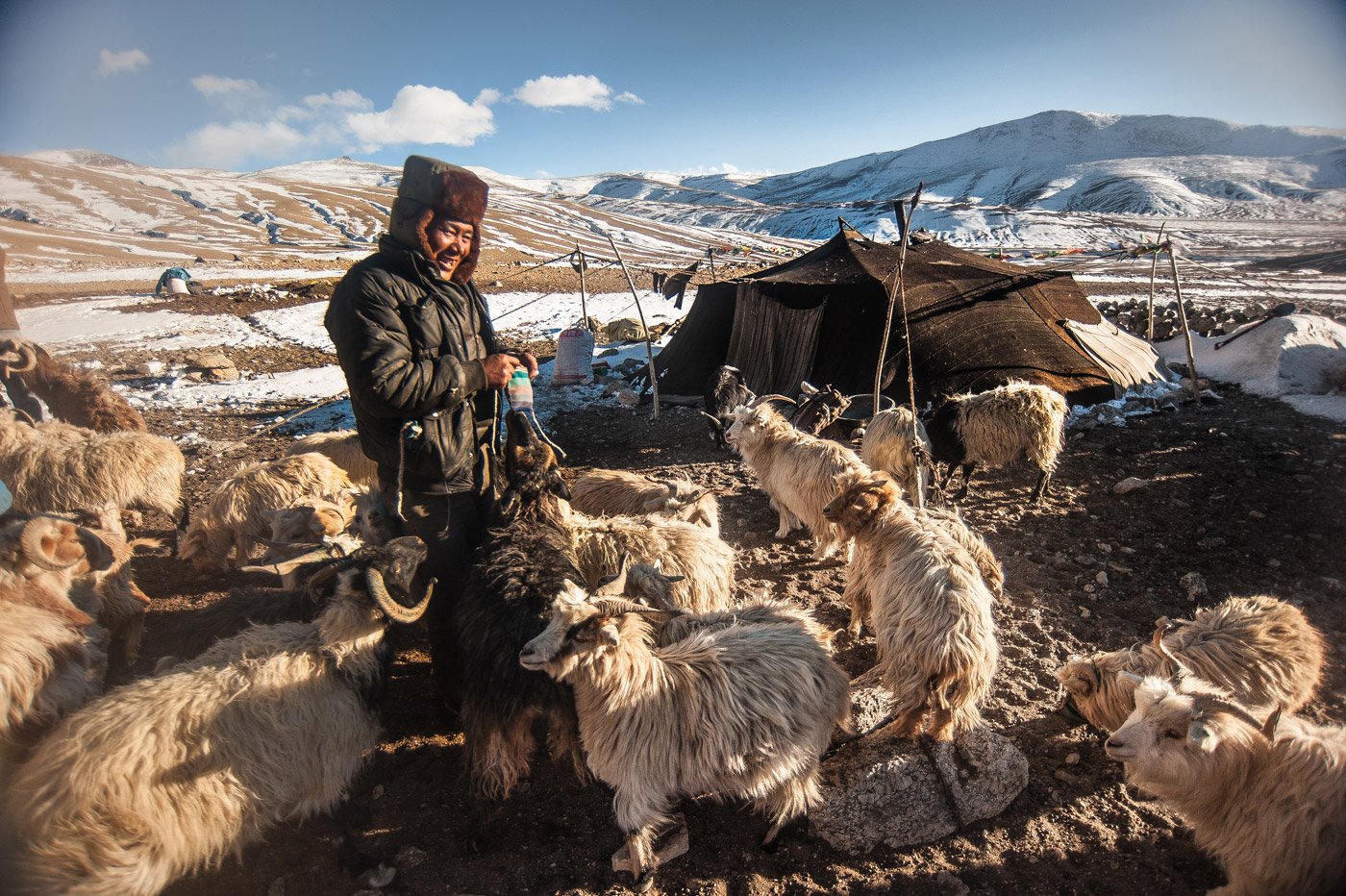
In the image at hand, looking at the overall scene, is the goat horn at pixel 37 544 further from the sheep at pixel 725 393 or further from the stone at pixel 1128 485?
the stone at pixel 1128 485

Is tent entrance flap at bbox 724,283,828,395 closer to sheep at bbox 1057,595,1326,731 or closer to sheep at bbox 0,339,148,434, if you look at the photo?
sheep at bbox 1057,595,1326,731

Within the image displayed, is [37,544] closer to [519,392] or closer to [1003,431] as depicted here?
[519,392]

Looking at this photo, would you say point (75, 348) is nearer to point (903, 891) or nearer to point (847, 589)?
point (847, 589)

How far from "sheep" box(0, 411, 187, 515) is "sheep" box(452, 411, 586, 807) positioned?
4.55m

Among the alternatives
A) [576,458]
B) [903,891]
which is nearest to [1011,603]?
[903,891]

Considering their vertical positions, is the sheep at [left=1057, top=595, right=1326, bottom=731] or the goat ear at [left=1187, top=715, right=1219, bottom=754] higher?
the goat ear at [left=1187, top=715, right=1219, bottom=754]

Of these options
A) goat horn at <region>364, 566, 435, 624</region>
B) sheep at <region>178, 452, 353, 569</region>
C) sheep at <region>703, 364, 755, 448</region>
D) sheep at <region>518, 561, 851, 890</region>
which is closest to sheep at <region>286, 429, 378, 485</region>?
sheep at <region>178, 452, 353, 569</region>

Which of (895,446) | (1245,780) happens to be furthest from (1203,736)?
(895,446)

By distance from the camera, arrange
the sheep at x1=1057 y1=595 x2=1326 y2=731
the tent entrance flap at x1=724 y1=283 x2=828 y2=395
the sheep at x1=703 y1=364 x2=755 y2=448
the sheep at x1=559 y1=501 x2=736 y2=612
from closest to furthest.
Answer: the sheep at x1=1057 y1=595 x2=1326 y2=731, the sheep at x1=559 y1=501 x2=736 y2=612, the sheep at x1=703 y1=364 x2=755 y2=448, the tent entrance flap at x1=724 y1=283 x2=828 y2=395

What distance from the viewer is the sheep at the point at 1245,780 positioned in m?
2.28

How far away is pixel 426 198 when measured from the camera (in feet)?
9.55

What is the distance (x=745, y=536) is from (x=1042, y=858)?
3922mm

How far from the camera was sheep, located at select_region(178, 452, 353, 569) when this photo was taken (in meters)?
5.12

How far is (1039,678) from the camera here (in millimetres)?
4188
